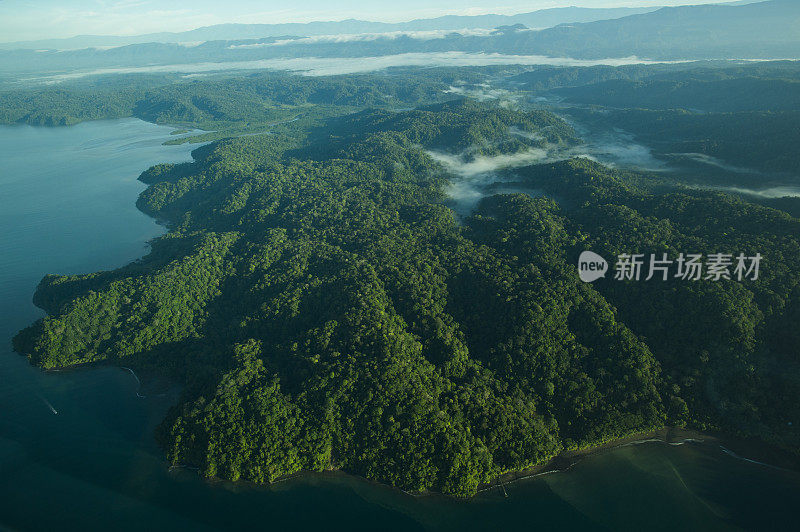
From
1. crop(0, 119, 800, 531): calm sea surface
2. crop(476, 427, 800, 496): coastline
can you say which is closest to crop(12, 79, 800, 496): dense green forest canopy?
crop(476, 427, 800, 496): coastline

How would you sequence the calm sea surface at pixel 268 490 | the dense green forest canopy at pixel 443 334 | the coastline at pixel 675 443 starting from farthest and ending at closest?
the dense green forest canopy at pixel 443 334 < the coastline at pixel 675 443 < the calm sea surface at pixel 268 490

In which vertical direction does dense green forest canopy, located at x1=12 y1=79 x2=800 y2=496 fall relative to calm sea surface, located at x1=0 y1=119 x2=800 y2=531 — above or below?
above

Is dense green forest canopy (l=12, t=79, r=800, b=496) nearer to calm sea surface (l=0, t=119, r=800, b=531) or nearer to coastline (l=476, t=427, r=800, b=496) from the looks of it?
coastline (l=476, t=427, r=800, b=496)

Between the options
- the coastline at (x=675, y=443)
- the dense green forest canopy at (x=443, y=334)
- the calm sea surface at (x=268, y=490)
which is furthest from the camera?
the dense green forest canopy at (x=443, y=334)

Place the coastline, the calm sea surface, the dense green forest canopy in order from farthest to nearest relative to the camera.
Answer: the dense green forest canopy
the coastline
the calm sea surface

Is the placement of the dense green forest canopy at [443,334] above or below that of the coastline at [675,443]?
above

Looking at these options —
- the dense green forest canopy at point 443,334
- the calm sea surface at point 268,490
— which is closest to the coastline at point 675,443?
the calm sea surface at point 268,490

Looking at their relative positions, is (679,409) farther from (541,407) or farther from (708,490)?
(541,407)

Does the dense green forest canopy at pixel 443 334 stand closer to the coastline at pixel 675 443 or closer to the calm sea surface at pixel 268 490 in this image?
the coastline at pixel 675 443

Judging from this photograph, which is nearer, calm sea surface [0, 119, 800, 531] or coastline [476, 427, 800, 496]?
calm sea surface [0, 119, 800, 531]

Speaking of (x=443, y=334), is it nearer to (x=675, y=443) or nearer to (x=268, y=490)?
(x=268, y=490)
